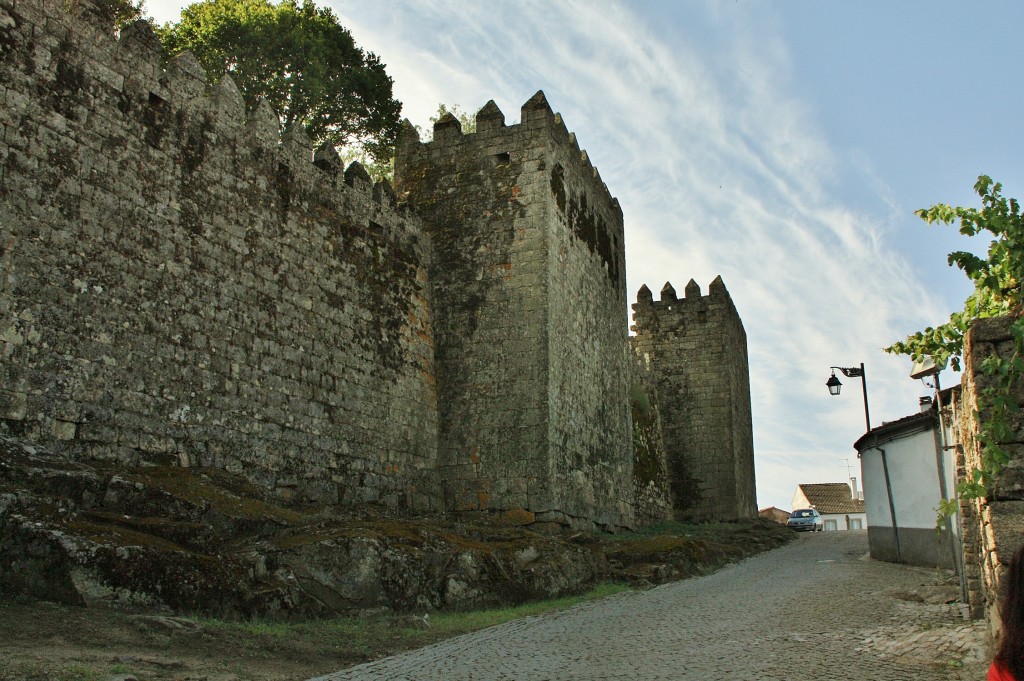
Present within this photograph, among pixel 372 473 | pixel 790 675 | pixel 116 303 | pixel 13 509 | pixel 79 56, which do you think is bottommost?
pixel 790 675

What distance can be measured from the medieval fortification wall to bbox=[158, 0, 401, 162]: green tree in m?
11.8

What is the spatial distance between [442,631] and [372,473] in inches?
226

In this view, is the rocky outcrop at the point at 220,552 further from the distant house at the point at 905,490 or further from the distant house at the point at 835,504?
the distant house at the point at 835,504

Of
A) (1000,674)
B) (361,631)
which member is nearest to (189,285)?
(361,631)

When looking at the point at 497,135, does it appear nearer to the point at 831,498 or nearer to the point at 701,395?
the point at 701,395

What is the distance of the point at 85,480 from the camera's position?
345 inches

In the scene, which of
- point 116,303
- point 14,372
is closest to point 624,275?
point 116,303

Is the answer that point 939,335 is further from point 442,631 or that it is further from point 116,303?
point 116,303

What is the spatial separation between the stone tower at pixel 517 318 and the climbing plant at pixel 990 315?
756cm

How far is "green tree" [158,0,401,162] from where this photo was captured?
26.7 metres

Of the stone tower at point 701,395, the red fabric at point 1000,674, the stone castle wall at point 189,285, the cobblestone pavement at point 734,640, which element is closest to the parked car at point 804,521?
the stone tower at point 701,395

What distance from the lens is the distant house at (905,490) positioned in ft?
43.8

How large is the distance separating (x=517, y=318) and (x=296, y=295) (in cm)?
385

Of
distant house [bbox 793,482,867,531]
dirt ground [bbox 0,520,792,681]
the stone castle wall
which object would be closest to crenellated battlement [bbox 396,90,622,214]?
the stone castle wall
